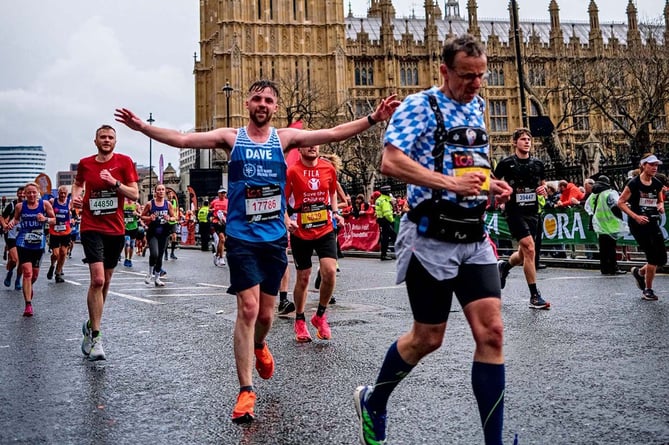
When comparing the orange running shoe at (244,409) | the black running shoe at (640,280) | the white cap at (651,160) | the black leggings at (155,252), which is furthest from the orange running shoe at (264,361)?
the black leggings at (155,252)

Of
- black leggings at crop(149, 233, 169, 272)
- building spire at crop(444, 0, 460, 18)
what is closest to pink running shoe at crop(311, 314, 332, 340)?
black leggings at crop(149, 233, 169, 272)

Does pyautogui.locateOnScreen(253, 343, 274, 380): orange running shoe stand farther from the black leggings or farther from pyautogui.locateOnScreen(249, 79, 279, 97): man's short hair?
the black leggings

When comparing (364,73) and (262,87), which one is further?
(364,73)

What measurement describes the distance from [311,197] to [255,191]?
104 inches

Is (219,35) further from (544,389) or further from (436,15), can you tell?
(544,389)

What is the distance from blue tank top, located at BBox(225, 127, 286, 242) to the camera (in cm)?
419

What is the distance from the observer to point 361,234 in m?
23.6

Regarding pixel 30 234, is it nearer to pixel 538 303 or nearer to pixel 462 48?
pixel 538 303

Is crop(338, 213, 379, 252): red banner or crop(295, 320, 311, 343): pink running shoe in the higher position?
crop(338, 213, 379, 252): red banner

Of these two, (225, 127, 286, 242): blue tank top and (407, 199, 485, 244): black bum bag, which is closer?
(407, 199, 485, 244): black bum bag

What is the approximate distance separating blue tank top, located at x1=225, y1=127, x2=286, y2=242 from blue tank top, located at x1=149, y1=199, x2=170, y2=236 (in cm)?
933

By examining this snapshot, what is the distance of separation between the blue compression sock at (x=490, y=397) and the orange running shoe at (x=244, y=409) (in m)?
1.37

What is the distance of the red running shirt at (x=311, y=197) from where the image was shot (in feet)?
22.2

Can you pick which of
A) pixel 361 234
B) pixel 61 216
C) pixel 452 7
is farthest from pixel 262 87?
pixel 452 7
